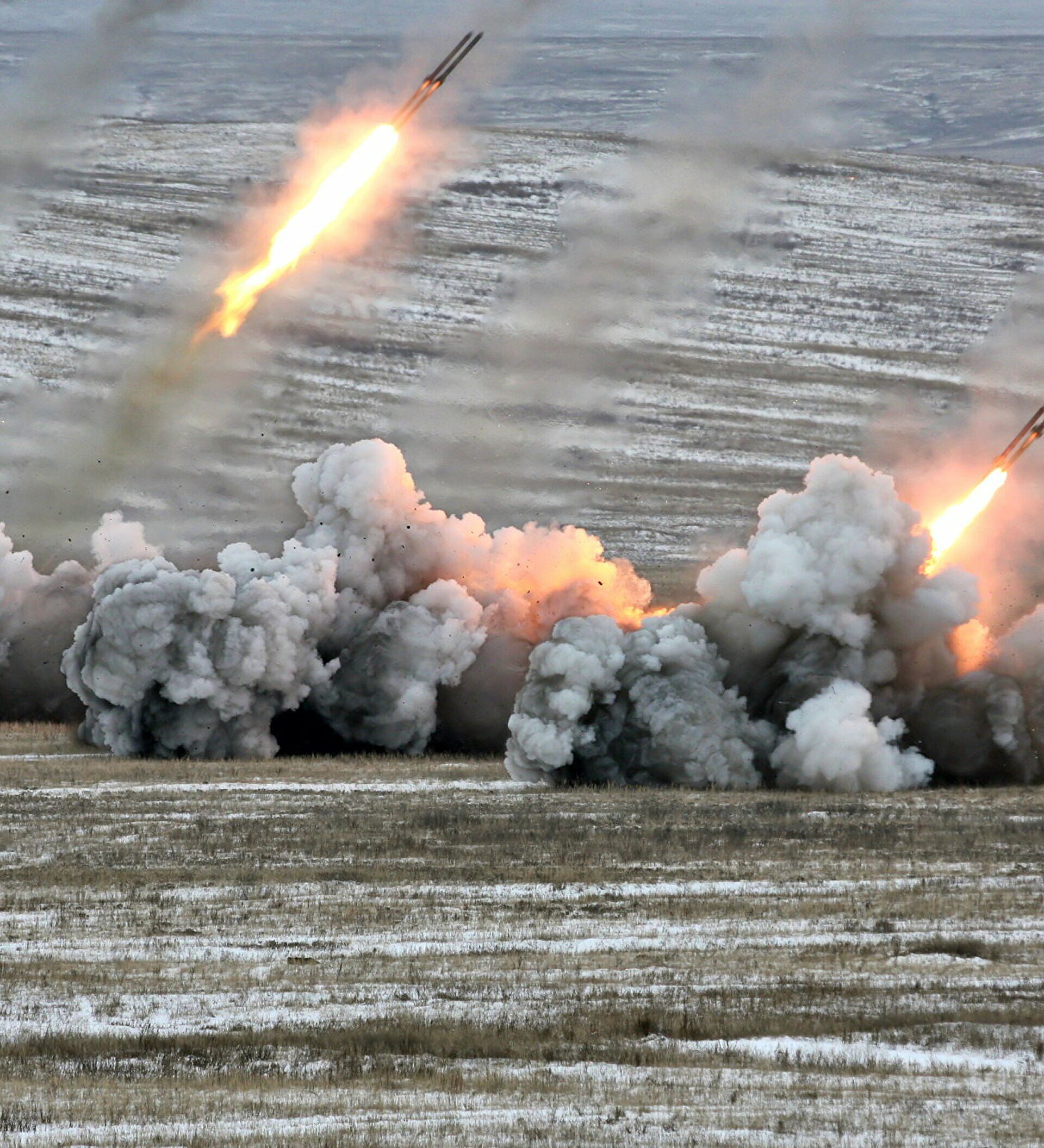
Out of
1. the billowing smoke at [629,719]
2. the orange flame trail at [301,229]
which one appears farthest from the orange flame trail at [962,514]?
the orange flame trail at [301,229]

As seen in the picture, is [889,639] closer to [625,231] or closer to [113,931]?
[113,931]

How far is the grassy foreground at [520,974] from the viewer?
728 inches

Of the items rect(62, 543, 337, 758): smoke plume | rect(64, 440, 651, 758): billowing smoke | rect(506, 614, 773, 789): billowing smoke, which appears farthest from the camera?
rect(64, 440, 651, 758): billowing smoke

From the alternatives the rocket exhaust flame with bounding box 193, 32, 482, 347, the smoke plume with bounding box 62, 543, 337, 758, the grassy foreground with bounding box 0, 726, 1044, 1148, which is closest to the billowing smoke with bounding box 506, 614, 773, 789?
Answer: the grassy foreground with bounding box 0, 726, 1044, 1148

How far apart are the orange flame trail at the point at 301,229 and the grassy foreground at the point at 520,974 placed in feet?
68.2

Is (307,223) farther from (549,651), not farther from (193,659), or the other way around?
(549,651)

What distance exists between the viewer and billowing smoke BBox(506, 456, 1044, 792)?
4206 centimetres

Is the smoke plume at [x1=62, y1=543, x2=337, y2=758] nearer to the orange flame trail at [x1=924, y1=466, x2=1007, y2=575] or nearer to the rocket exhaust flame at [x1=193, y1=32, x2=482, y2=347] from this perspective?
the rocket exhaust flame at [x1=193, y1=32, x2=482, y2=347]

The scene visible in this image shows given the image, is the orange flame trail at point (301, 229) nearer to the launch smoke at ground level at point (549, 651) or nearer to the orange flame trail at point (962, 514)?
the launch smoke at ground level at point (549, 651)

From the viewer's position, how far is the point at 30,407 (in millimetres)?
100125

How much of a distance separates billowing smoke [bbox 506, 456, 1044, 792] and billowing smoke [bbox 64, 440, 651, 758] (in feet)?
16.8

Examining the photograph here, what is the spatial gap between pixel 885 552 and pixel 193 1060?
26.2m

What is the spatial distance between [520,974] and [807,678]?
20.5 m

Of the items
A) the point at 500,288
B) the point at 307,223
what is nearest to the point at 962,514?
the point at 307,223
